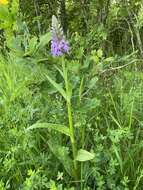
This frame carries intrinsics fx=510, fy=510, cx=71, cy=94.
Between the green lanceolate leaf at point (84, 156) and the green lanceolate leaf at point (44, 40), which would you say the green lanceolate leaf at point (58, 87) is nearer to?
the green lanceolate leaf at point (44, 40)

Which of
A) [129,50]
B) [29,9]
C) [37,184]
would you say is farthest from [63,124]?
[29,9]

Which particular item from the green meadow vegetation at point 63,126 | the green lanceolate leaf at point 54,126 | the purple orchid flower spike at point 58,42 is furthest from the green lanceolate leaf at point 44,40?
the green lanceolate leaf at point 54,126

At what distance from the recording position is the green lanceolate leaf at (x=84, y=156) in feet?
7.15

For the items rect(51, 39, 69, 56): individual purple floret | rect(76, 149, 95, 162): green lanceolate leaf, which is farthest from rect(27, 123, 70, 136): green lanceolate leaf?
rect(51, 39, 69, 56): individual purple floret

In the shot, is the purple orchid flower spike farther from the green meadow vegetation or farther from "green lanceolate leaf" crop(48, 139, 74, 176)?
"green lanceolate leaf" crop(48, 139, 74, 176)

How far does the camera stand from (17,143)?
2.42 m

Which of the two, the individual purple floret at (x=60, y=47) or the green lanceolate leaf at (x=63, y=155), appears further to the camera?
the green lanceolate leaf at (x=63, y=155)

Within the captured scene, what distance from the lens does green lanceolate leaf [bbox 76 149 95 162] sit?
2.18m

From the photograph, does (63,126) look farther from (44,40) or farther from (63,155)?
(44,40)

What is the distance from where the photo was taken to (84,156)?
222cm

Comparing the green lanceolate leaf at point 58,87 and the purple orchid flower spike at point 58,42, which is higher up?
the purple orchid flower spike at point 58,42

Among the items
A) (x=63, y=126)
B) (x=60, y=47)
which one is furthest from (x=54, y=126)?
(x=60, y=47)

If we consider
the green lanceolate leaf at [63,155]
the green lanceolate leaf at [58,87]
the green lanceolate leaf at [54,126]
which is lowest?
the green lanceolate leaf at [63,155]

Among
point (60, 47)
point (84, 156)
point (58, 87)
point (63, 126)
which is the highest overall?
point (60, 47)
